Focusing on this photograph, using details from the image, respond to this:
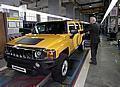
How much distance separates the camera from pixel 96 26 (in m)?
5.75

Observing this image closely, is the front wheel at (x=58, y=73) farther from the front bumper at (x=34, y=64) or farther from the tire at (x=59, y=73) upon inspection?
the front bumper at (x=34, y=64)

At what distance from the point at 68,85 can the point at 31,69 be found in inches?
39.8

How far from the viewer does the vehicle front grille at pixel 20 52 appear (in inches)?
152

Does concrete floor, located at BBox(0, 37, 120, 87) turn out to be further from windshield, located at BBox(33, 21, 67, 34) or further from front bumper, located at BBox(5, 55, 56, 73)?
windshield, located at BBox(33, 21, 67, 34)

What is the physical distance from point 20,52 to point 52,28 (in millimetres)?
1597

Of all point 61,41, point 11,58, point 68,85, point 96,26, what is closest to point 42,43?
point 61,41

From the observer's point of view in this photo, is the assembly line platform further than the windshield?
No

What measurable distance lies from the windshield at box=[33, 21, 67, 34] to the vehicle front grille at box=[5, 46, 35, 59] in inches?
54.4

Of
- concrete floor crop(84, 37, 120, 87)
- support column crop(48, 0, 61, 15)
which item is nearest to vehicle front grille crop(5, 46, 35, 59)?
concrete floor crop(84, 37, 120, 87)

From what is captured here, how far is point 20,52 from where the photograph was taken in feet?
13.2

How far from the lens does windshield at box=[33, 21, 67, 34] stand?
16.6 ft

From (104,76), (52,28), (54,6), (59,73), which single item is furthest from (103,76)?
(54,6)

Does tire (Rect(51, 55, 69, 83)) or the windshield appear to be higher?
the windshield

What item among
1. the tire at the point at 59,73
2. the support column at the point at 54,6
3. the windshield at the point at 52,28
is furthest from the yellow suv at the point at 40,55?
the support column at the point at 54,6
